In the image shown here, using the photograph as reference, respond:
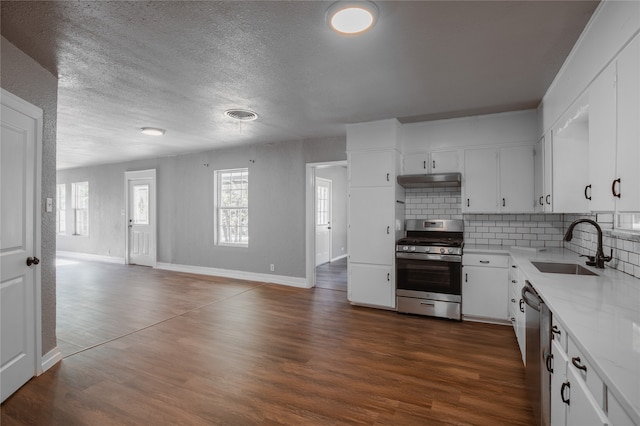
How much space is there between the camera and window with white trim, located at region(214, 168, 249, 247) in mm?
6125

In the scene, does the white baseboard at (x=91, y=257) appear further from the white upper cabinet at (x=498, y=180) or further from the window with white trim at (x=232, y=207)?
the white upper cabinet at (x=498, y=180)

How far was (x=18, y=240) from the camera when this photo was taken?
7.50 feet

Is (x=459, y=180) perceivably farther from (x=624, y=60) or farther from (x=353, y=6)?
(x=353, y=6)

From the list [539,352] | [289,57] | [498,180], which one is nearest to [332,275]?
[498,180]

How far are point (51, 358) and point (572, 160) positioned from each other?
4.55 m

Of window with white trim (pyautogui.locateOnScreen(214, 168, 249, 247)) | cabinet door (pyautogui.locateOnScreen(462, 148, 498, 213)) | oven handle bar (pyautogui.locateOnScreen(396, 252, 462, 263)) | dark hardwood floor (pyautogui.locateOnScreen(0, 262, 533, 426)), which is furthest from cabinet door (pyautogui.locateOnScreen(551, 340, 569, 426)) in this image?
window with white trim (pyautogui.locateOnScreen(214, 168, 249, 247))

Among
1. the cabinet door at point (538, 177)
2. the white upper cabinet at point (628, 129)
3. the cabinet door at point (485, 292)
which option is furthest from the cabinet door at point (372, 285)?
the white upper cabinet at point (628, 129)

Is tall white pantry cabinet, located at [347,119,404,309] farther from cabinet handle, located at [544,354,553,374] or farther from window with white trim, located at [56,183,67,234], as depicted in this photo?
window with white trim, located at [56,183,67,234]

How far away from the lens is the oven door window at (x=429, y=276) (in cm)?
369

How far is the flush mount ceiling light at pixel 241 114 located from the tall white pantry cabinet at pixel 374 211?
4.18 feet

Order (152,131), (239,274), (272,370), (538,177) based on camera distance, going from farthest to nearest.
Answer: (239,274) → (152,131) → (538,177) → (272,370)

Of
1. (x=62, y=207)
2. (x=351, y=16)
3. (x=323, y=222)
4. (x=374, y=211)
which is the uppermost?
(x=351, y=16)

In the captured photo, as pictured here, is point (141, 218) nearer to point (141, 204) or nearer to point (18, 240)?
point (141, 204)

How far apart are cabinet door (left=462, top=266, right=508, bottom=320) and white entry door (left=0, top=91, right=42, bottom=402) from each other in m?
4.11
